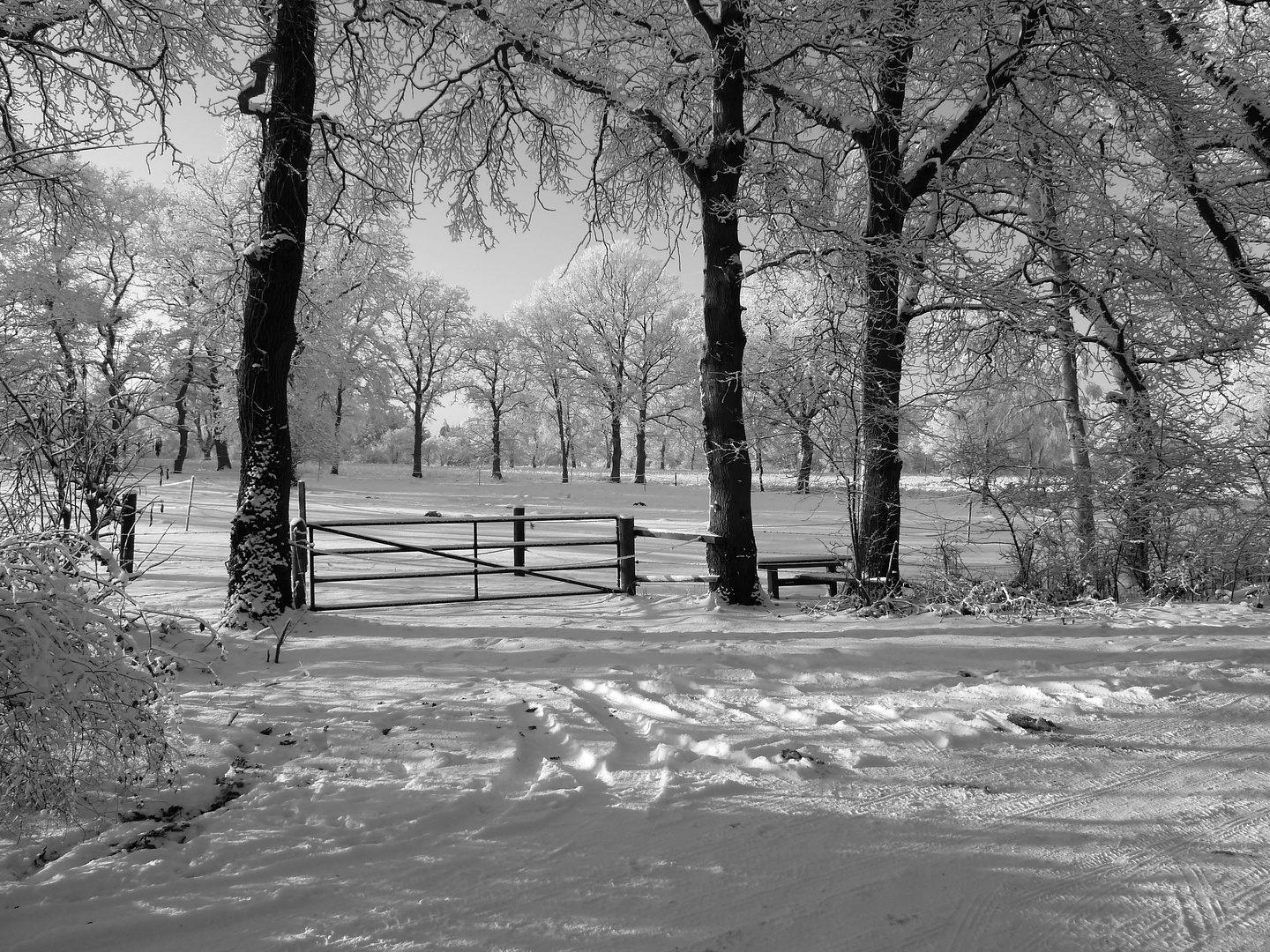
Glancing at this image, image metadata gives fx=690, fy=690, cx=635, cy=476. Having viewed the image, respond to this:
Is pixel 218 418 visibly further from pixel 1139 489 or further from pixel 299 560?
pixel 1139 489

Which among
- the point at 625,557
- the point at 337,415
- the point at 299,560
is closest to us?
the point at 299,560

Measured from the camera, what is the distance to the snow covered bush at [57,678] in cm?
237

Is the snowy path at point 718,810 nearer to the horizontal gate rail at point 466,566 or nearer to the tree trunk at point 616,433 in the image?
the horizontal gate rail at point 466,566

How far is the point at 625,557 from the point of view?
26.5 ft

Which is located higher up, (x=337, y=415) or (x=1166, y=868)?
(x=337, y=415)

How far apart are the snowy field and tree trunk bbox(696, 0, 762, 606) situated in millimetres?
2030

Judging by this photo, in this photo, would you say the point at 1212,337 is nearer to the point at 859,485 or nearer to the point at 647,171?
the point at 859,485

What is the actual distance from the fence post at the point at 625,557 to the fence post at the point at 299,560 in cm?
332

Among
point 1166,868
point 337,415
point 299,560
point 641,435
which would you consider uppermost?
point 337,415

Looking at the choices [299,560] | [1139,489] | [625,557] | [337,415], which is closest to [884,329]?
[1139,489]

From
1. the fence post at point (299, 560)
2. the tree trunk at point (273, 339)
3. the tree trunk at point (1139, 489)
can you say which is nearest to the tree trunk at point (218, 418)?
the tree trunk at point (273, 339)

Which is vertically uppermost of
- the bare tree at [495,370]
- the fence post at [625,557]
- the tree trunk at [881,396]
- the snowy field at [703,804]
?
the bare tree at [495,370]

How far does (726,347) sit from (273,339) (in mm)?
4487

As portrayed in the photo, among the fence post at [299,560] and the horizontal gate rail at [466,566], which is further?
the horizontal gate rail at [466,566]
